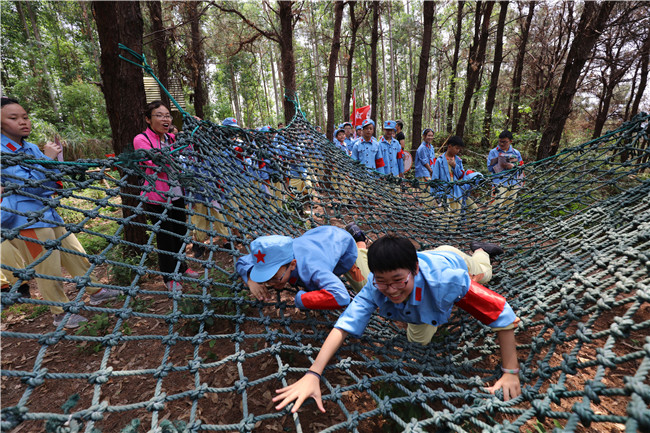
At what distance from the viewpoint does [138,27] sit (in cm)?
295

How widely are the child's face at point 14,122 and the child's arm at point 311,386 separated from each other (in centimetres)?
230

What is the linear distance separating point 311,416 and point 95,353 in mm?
1700

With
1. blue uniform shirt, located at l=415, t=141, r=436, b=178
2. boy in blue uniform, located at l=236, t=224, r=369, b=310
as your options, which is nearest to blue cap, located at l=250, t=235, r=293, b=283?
boy in blue uniform, located at l=236, t=224, r=369, b=310

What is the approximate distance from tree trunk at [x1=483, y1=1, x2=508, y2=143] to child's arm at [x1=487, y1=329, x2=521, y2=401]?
30.1 ft

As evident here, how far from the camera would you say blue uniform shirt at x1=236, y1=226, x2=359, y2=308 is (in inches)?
59.4

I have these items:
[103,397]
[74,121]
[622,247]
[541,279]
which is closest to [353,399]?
[541,279]

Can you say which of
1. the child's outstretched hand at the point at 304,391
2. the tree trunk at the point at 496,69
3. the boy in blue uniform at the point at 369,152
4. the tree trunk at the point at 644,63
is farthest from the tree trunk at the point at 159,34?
the tree trunk at the point at 644,63

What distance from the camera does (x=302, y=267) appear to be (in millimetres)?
1654

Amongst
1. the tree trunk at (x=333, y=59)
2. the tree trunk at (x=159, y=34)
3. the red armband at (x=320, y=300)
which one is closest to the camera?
the red armband at (x=320, y=300)

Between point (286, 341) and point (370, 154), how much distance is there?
4.23 m

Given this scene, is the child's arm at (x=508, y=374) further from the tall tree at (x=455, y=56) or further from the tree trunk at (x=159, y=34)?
the tall tree at (x=455, y=56)

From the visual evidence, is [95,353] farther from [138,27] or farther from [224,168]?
[138,27]

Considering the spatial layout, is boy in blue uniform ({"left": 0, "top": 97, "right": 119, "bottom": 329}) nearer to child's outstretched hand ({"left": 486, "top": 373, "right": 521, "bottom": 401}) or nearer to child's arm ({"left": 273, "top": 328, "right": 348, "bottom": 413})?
child's arm ({"left": 273, "top": 328, "right": 348, "bottom": 413})

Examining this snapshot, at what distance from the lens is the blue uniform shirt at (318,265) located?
1.51 metres
